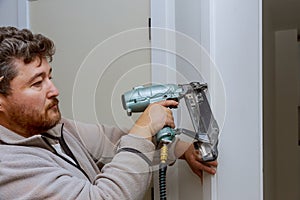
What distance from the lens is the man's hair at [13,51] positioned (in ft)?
3.49

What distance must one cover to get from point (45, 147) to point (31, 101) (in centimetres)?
14

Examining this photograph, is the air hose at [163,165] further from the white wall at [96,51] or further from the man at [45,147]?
the white wall at [96,51]

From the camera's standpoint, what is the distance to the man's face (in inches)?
42.3

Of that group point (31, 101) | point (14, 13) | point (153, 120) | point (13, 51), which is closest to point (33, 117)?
point (31, 101)

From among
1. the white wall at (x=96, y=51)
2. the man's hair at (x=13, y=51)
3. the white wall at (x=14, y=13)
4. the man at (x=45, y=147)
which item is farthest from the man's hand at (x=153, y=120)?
the white wall at (x=14, y=13)

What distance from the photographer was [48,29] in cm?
173

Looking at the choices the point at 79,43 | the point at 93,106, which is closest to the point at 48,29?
the point at 79,43

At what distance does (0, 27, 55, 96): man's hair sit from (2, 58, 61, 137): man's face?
0.01 metres

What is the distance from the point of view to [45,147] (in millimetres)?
1103

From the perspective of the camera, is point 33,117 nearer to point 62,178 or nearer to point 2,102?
point 2,102

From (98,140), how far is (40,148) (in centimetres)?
27

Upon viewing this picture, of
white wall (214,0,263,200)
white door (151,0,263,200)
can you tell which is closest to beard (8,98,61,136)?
white door (151,0,263,200)

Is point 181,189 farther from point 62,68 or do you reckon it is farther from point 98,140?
point 62,68

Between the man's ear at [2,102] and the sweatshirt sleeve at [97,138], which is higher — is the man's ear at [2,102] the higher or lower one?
the higher one
